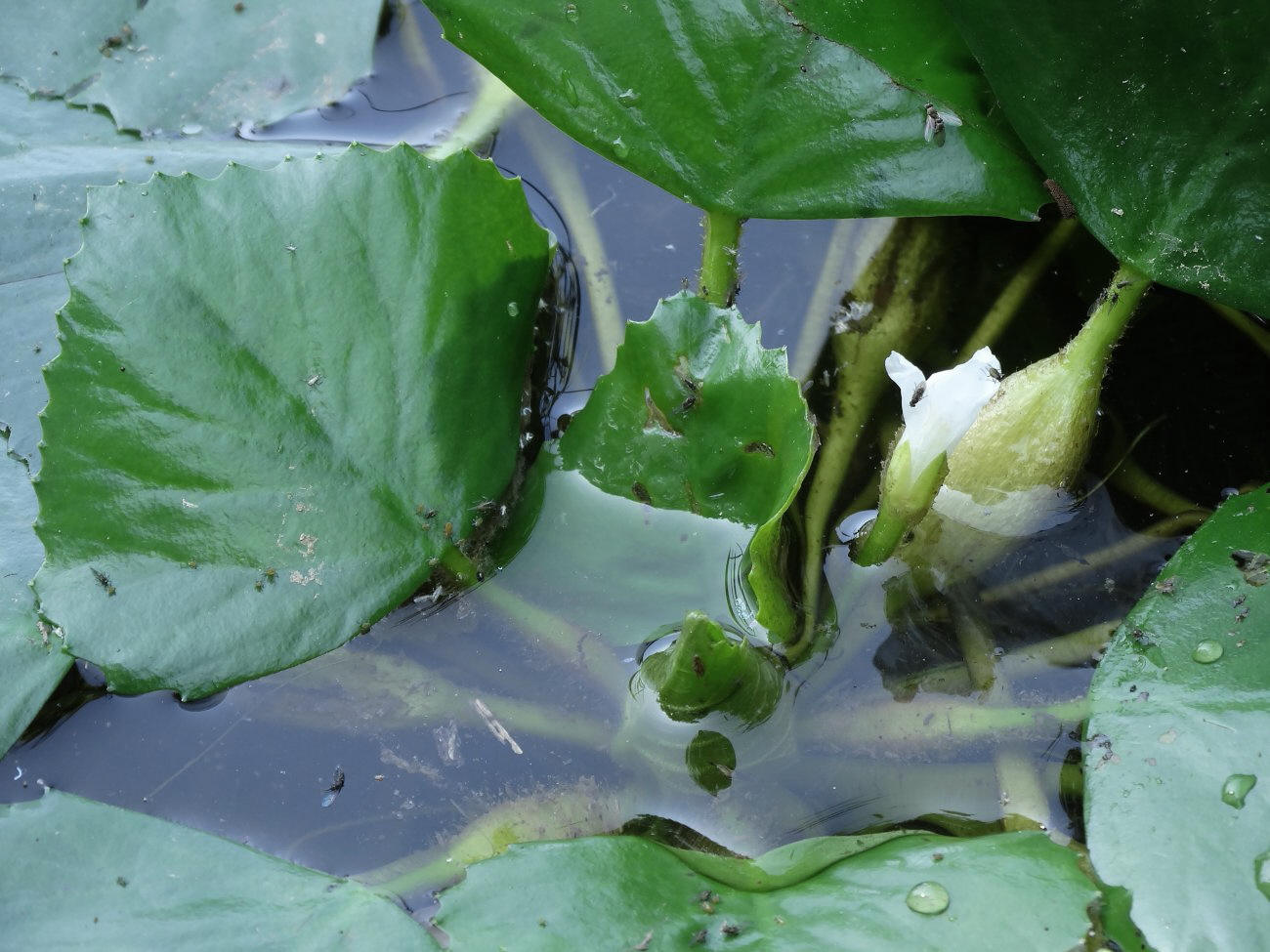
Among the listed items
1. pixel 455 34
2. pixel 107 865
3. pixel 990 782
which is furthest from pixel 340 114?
pixel 990 782

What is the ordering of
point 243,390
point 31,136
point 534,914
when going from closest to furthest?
point 534,914, point 243,390, point 31,136

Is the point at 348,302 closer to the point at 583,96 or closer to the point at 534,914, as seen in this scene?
the point at 583,96

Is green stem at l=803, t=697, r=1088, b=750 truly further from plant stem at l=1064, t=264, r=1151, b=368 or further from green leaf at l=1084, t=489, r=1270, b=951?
plant stem at l=1064, t=264, r=1151, b=368

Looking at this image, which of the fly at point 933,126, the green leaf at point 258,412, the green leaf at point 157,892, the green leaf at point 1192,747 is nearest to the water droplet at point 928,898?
the green leaf at point 1192,747

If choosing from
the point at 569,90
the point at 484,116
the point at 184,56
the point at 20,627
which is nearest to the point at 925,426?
the point at 569,90

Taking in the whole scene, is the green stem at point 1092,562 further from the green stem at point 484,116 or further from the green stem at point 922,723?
the green stem at point 484,116

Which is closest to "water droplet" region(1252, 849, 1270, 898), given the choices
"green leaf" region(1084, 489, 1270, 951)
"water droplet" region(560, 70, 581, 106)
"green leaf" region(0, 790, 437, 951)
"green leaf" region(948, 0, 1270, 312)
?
"green leaf" region(1084, 489, 1270, 951)
